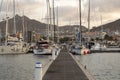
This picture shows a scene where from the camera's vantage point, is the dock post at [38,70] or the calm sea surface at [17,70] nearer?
the dock post at [38,70]

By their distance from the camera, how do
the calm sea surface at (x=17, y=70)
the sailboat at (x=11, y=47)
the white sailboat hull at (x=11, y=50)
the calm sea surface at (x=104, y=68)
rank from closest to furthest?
the calm sea surface at (x=17, y=70)
the calm sea surface at (x=104, y=68)
the white sailboat hull at (x=11, y=50)
the sailboat at (x=11, y=47)

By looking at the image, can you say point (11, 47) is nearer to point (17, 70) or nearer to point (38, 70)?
point (17, 70)

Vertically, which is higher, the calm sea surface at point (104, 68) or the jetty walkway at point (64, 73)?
the jetty walkway at point (64, 73)

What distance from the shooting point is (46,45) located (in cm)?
7681

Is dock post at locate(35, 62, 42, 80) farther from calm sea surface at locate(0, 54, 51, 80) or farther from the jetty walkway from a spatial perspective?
calm sea surface at locate(0, 54, 51, 80)

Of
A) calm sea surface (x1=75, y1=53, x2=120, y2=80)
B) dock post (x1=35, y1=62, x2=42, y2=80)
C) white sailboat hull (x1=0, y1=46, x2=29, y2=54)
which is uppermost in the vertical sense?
dock post (x1=35, y1=62, x2=42, y2=80)

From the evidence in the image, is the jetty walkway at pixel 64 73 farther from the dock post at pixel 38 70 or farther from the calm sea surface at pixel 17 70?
the dock post at pixel 38 70

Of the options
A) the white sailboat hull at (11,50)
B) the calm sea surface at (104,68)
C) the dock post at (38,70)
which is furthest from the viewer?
the white sailboat hull at (11,50)

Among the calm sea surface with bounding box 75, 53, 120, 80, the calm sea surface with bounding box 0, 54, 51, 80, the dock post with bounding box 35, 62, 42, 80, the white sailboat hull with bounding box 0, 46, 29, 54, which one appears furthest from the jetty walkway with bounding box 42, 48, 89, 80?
the white sailboat hull with bounding box 0, 46, 29, 54

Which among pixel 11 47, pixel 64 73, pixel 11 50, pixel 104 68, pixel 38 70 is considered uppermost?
pixel 38 70


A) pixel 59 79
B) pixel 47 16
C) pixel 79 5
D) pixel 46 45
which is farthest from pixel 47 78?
pixel 47 16

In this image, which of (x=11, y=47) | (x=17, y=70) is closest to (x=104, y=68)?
(x=17, y=70)

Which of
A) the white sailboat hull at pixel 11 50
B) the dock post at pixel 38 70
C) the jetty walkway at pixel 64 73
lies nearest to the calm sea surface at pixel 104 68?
the jetty walkway at pixel 64 73

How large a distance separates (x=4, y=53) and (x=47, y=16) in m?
15.1
